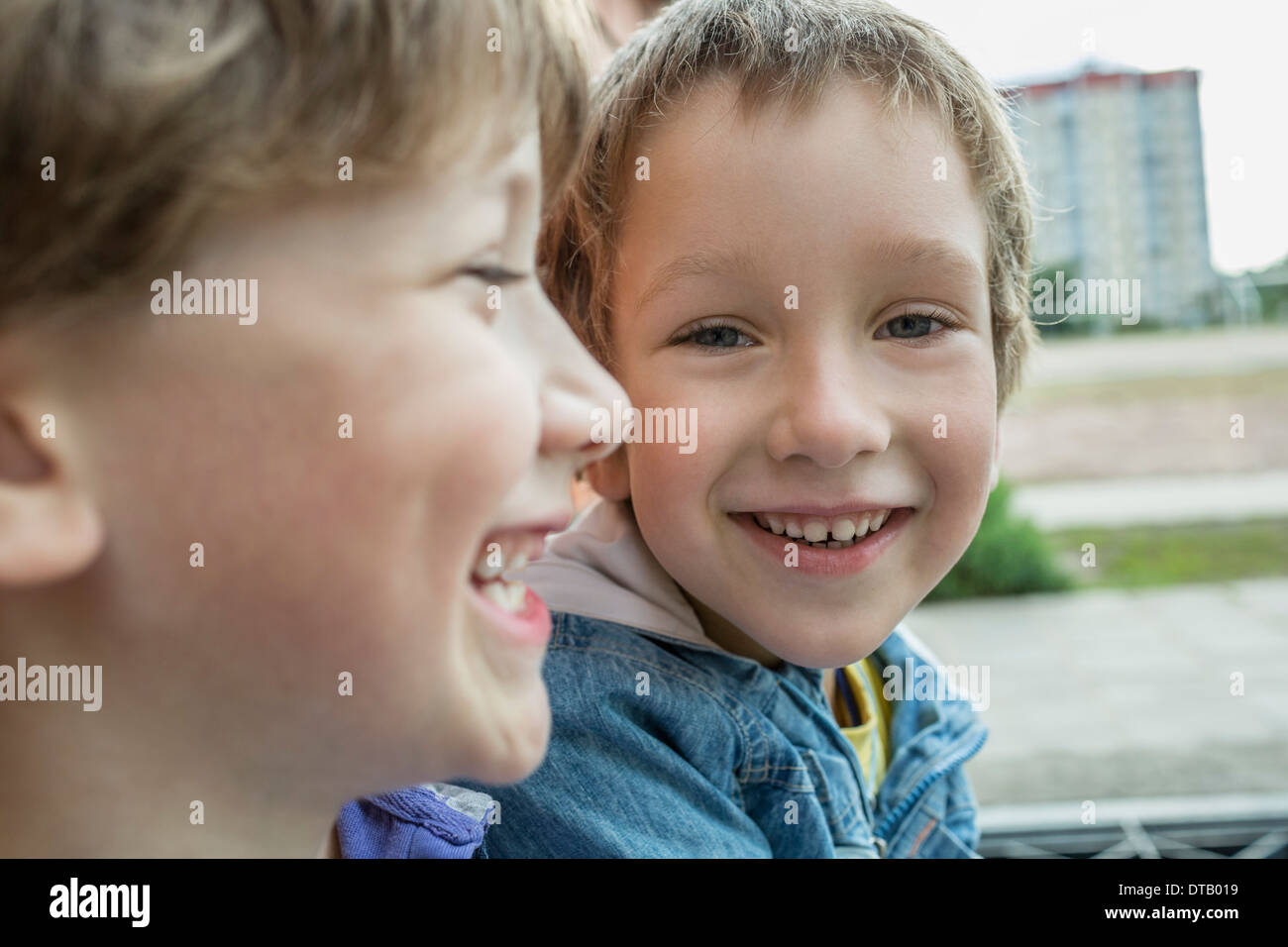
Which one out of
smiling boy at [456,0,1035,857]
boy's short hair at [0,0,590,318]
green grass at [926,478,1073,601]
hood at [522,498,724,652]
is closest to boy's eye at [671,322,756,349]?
smiling boy at [456,0,1035,857]

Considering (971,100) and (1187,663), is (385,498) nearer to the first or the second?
(971,100)

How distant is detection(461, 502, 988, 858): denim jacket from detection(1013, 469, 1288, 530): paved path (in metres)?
4.18

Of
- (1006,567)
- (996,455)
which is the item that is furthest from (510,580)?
(1006,567)

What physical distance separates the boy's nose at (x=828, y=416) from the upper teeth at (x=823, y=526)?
7cm

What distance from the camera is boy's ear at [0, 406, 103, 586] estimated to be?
0.58 meters

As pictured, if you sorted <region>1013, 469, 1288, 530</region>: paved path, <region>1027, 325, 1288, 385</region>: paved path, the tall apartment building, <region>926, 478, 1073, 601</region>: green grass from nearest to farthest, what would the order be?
the tall apartment building < <region>1027, 325, 1288, 385</region>: paved path < <region>926, 478, 1073, 601</region>: green grass < <region>1013, 469, 1288, 530</region>: paved path

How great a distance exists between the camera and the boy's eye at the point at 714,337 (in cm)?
94

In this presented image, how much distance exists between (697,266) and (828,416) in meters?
0.16

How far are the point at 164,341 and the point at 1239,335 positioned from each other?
3.29 m

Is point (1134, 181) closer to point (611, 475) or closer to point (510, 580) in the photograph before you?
point (611, 475)

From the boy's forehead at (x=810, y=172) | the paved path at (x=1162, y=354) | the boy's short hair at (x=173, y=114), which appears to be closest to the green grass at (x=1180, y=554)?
the paved path at (x=1162, y=354)

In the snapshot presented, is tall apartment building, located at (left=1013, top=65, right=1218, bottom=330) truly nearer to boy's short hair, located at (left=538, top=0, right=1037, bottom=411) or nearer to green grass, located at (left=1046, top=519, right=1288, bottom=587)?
boy's short hair, located at (left=538, top=0, right=1037, bottom=411)

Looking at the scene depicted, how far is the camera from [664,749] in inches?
38.5
